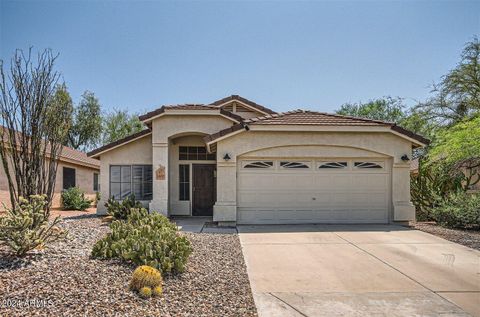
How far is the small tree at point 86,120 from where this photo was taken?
121ft

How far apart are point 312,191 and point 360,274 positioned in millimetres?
6301

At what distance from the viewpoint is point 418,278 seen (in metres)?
6.28

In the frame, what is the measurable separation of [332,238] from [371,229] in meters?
2.35

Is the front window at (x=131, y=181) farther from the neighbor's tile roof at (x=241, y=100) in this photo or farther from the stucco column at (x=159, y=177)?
the neighbor's tile roof at (x=241, y=100)

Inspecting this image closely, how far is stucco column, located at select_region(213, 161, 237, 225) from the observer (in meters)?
12.2

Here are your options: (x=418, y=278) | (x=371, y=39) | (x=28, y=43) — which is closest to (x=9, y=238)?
(x=28, y=43)

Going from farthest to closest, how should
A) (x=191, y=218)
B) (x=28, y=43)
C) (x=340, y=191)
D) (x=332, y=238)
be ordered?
1. (x=191, y=218)
2. (x=340, y=191)
3. (x=332, y=238)
4. (x=28, y=43)

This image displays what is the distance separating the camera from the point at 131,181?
593 inches

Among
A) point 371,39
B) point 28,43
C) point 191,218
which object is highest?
point 371,39

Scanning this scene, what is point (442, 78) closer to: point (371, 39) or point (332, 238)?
point (371, 39)

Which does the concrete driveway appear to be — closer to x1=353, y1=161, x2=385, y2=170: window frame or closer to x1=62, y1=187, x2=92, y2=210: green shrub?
x1=353, y1=161, x2=385, y2=170: window frame

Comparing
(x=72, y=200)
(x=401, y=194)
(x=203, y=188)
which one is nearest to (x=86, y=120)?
(x=72, y=200)

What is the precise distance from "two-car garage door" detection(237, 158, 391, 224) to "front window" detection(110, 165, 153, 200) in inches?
189

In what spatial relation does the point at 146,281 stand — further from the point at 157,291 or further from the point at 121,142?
the point at 121,142
